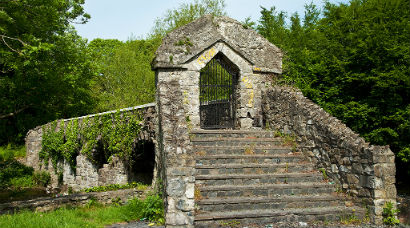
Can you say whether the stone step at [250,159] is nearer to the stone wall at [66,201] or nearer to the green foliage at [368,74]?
the stone wall at [66,201]

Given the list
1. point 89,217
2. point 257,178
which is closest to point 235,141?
point 257,178

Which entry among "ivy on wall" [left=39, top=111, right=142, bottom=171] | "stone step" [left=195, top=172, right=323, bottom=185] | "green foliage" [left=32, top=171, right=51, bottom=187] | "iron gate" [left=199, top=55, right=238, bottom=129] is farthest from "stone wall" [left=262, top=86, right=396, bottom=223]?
"green foliage" [left=32, top=171, right=51, bottom=187]

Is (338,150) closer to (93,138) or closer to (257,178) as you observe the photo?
(257,178)

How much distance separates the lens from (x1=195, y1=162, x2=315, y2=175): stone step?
7.36m

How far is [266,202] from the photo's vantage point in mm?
6613

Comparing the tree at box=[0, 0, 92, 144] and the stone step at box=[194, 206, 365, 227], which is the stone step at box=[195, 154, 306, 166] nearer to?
the stone step at box=[194, 206, 365, 227]

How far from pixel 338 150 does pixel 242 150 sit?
2.18 metres

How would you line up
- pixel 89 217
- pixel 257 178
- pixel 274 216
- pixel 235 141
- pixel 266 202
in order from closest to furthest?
1. pixel 274 216
2. pixel 266 202
3. pixel 89 217
4. pixel 257 178
5. pixel 235 141

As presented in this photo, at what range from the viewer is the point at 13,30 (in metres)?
14.8

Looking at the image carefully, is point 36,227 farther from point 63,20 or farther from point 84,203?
point 63,20

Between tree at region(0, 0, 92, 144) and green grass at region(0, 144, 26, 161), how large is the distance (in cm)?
86

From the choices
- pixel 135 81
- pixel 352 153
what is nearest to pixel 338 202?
pixel 352 153

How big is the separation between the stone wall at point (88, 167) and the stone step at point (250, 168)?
294 centimetres

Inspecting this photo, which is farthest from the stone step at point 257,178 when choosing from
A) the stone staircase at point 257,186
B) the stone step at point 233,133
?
the stone step at point 233,133
